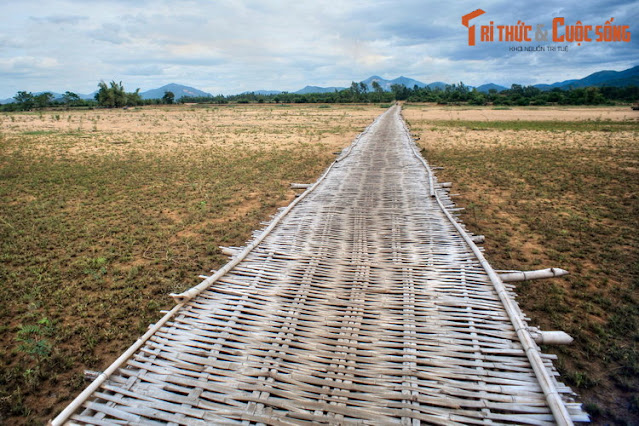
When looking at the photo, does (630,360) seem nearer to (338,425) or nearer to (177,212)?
(338,425)

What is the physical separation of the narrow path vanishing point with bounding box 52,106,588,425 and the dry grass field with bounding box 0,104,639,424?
2.52 feet

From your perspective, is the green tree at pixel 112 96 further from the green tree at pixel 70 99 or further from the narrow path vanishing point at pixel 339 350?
the narrow path vanishing point at pixel 339 350

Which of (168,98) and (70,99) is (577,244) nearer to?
(168,98)

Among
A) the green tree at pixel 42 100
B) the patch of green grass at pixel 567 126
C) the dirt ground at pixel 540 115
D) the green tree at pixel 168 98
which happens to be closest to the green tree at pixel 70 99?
the green tree at pixel 42 100

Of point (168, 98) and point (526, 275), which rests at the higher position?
point (168, 98)

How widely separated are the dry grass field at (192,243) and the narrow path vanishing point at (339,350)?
30.3 inches

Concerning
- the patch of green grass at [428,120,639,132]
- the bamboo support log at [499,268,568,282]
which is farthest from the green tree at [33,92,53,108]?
the bamboo support log at [499,268,568,282]

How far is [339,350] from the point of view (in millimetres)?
2744

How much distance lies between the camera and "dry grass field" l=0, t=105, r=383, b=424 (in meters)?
3.17

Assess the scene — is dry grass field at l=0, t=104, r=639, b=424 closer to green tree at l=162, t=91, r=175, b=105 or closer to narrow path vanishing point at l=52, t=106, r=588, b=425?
narrow path vanishing point at l=52, t=106, r=588, b=425

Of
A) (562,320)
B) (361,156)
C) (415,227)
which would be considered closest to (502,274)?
(562,320)

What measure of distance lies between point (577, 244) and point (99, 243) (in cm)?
791

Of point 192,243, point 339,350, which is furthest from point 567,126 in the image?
point 339,350

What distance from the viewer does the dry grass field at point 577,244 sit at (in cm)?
298
